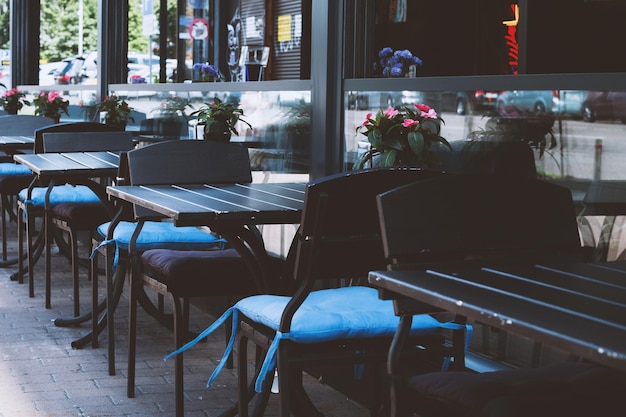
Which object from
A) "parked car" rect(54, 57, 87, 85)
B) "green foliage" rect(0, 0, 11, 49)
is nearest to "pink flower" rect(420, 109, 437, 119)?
"parked car" rect(54, 57, 87, 85)

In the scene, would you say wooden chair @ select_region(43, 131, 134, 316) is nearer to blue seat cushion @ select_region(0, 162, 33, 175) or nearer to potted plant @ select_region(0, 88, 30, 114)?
blue seat cushion @ select_region(0, 162, 33, 175)

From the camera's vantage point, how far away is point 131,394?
155 inches

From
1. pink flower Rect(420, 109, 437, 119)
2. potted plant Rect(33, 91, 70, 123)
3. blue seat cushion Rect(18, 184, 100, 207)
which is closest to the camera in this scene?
pink flower Rect(420, 109, 437, 119)

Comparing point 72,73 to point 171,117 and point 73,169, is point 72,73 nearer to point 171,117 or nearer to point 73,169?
point 171,117

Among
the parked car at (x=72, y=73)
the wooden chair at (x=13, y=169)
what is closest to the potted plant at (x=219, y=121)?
the wooden chair at (x=13, y=169)

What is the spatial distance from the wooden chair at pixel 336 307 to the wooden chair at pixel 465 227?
11.9 inches

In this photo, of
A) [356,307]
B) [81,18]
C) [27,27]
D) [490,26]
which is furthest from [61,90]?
[356,307]

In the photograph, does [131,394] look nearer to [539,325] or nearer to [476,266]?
[476,266]

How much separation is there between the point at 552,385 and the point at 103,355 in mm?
2865

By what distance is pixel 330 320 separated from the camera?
2.64 m

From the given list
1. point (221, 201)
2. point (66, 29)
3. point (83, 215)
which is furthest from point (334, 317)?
point (66, 29)

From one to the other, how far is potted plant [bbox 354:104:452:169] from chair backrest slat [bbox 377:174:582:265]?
43.2 inches

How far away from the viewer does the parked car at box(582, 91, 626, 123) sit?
3.01m

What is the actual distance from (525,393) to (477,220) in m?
0.47
